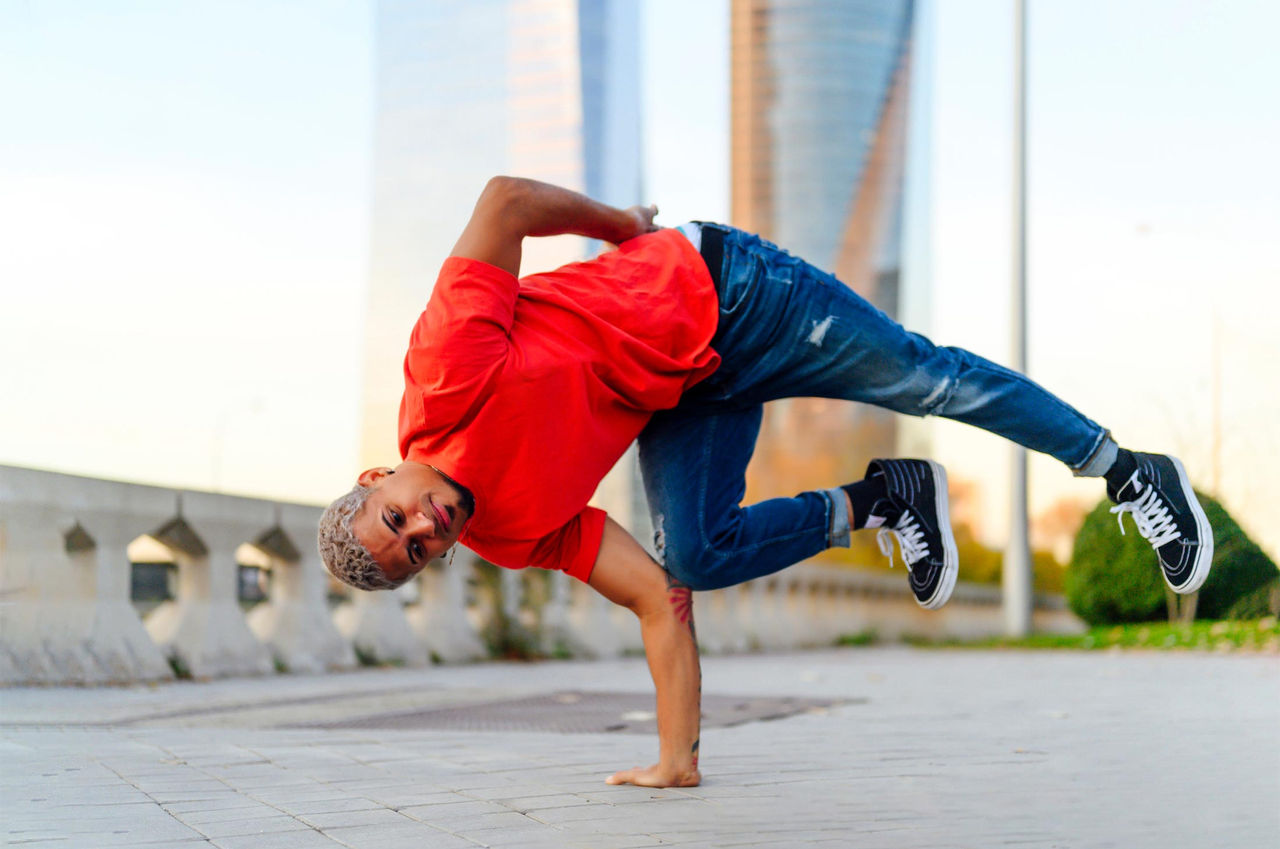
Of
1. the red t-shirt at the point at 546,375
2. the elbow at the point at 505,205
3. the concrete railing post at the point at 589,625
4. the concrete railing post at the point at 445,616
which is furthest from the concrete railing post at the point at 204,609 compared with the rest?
the elbow at the point at 505,205

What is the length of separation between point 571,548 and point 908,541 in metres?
1.16

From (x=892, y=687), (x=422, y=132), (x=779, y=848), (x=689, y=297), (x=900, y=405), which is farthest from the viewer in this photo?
(x=422, y=132)

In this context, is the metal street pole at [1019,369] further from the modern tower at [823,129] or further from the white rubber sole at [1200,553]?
the modern tower at [823,129]

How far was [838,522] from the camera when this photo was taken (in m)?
3.86

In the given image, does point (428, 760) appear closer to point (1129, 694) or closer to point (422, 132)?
point (1129, 694)

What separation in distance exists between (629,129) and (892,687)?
76943 mm

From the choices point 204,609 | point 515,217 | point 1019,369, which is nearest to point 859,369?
point 515,217

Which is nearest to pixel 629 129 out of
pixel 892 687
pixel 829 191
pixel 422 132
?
pixel 829 191

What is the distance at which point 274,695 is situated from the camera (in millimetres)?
6387

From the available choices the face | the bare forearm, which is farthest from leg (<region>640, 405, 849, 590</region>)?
the face

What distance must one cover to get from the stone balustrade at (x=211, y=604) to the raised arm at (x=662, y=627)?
365 cm

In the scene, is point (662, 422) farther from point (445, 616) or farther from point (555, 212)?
point (445, 616)

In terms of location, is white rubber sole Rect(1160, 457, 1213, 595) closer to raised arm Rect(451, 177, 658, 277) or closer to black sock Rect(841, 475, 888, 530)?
black sock Rect(841, 475, 888, 530)

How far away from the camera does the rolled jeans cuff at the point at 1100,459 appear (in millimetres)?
3678
